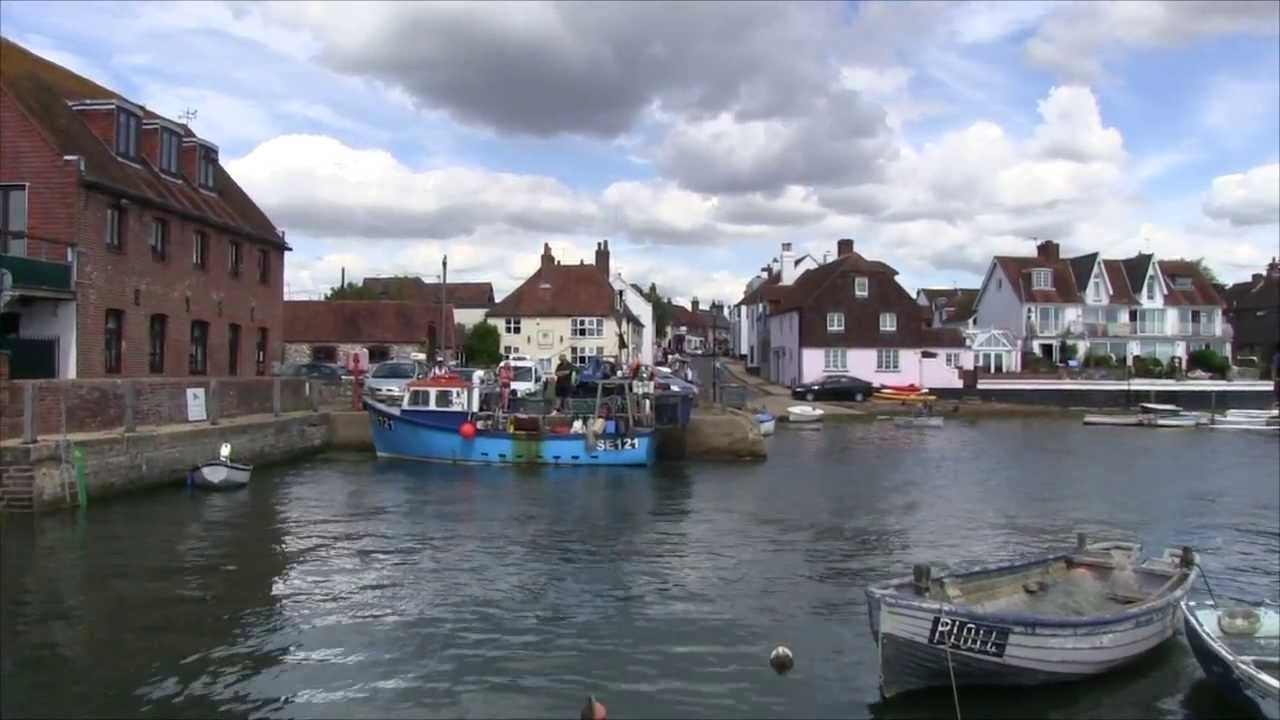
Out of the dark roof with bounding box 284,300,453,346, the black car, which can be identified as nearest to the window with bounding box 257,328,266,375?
the dark roof with bounding box 284,300,453,346

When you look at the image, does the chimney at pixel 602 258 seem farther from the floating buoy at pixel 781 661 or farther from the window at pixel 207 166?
the floating buoy at pixel 781 661

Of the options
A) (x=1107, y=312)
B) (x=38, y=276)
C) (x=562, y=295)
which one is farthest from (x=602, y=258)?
(x=38, y=276)

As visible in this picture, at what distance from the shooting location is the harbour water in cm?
1226

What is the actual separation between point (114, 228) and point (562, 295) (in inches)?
1863

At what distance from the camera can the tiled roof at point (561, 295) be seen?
76.3m

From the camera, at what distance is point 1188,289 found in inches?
3115

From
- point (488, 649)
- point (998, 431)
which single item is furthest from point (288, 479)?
point (998, 431)

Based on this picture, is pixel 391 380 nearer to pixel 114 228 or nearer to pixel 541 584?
pixel 114 228

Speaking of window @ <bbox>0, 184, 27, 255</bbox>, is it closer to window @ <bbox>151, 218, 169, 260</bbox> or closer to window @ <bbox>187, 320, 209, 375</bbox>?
window @ <bbox>151, 218, 169, 260</bbox>

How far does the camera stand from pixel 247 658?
43.9ft

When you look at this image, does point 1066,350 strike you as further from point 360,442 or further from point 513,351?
point 360,442

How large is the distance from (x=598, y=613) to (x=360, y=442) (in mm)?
24649

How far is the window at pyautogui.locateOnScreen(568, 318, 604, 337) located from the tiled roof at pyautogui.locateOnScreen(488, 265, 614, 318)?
0.39m

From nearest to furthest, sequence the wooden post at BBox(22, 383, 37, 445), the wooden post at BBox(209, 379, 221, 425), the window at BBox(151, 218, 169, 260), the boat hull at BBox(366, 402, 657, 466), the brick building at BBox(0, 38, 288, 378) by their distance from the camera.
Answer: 1. the wooden post at BBox(22, 383, 37, 445)
2. the brick building at BBox(0, 38, 288, 378)
3. the wooden post at BBox(209, 379, 221, 425)
4. the window at BBox(151, 218, 169, 260)
5. the boat hull at BBox(366, 402, 657, 466)
